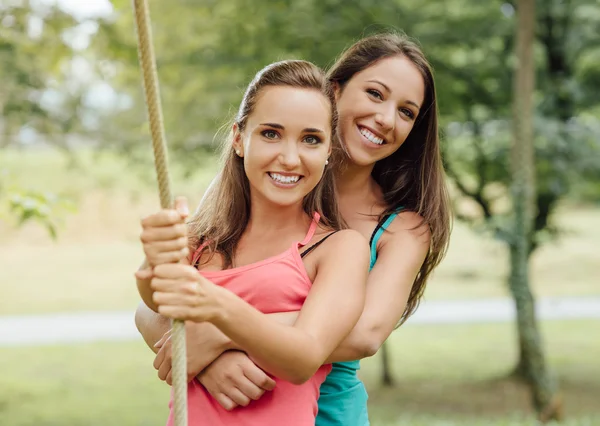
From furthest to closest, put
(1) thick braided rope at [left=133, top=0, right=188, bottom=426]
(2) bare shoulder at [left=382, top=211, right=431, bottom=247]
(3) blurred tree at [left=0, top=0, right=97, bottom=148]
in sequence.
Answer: (3) blurred tree at [left=0, top=0, right=97, bottom=148]
(2) bare shoulder at [left=382, top=211, right=431, bottom=247]
(1) thick braided rope at [left=133, top=0, right=188, bottom=426]

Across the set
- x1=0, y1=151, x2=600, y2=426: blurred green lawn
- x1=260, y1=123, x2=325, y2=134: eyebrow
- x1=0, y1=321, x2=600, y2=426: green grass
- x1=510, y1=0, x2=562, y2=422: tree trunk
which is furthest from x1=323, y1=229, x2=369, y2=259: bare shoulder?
x1=510, y1=0, x2=562, y2=422: tree trunk

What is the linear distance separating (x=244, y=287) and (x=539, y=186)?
7246 millimetres

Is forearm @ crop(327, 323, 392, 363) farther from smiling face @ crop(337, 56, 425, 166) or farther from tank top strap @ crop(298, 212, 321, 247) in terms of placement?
smiling face @ crop(337, 56, 425, 166)

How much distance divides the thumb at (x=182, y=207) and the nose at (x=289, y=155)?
13.4 inches

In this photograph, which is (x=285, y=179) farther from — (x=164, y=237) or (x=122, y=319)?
(x=122, y=319)

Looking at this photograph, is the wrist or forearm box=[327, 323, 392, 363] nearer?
the wrist

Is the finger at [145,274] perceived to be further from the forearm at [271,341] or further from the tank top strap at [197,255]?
the tank top strap at [197,255]

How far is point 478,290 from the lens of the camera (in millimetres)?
18344

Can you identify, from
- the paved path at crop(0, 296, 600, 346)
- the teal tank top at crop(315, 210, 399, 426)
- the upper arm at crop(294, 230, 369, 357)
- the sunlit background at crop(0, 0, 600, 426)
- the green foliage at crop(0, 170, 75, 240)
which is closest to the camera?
the upper arm at crop(294, 230, 369, 357)

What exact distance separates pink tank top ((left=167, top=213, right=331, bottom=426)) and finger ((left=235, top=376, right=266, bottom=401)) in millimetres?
61

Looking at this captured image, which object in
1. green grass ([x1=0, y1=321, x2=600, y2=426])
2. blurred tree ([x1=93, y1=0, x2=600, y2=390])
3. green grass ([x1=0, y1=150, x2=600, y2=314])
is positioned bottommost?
green grass ([x1=0, y1=321, x2=600, y2=426])

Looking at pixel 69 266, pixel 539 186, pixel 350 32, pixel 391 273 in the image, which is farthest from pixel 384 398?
pixel 69 266

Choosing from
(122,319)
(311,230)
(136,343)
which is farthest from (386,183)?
(122,319)

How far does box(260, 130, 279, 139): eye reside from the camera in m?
1.85
